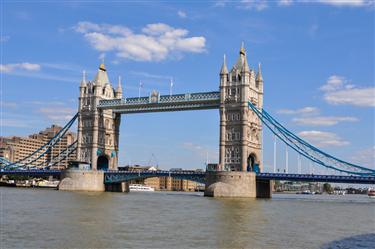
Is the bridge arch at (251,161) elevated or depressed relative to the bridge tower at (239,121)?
depressed

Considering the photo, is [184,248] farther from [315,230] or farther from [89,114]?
[89,114]

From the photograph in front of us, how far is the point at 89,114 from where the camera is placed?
125 m

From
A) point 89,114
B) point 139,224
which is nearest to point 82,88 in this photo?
point 89,114

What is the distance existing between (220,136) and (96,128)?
3320 centimetres

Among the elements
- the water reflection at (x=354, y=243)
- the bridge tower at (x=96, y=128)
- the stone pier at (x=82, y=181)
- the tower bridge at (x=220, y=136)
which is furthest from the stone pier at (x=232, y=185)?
the water reflection at (x=354, y=243)

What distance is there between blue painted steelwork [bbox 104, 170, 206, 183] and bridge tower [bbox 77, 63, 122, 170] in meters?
7.48

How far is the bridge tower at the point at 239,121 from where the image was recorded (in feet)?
330

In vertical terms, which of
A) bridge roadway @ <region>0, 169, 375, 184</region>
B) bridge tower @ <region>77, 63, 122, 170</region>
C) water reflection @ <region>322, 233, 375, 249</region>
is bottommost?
water reflection @ <region>322, 233, 375, 249</region>

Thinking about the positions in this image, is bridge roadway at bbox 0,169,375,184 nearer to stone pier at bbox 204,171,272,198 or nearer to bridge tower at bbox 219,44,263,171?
stone pier at bbox 204,171,272,198

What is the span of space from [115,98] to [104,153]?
14187 millimetres

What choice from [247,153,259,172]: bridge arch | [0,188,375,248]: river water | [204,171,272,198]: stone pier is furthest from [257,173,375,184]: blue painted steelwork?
[0,188,375,248]: river water

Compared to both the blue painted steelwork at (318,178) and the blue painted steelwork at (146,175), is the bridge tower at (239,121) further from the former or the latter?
the blue painted steelwork at (318,178)

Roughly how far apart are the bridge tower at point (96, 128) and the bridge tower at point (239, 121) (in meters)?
33.4

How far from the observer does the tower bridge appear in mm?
93688
